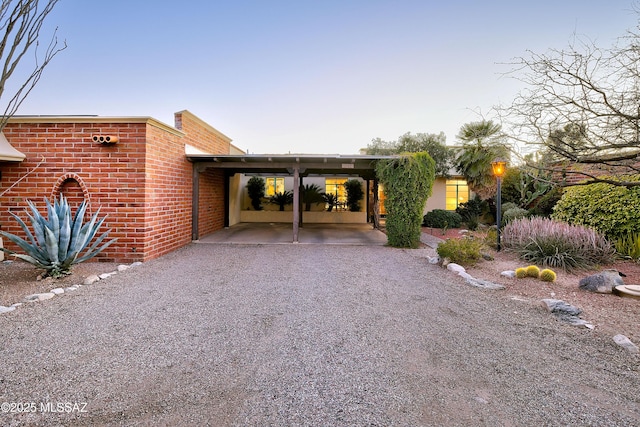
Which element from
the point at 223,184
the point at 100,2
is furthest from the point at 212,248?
the point at 100,2

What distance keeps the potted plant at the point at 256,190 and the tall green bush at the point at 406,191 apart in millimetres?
8377

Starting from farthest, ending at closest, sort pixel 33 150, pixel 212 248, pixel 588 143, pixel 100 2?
pixel 212 248 < pixel 100 2 < pixel 33 150 < pixel 588 143

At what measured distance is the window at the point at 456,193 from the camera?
53.9 feet

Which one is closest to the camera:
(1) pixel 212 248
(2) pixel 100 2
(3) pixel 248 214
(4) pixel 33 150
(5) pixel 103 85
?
(4) pixel 33 150

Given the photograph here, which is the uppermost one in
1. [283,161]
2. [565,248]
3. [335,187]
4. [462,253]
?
[283,161]

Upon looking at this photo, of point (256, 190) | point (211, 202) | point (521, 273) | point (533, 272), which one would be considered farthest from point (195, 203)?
point (533, 272)

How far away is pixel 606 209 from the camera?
264 inches

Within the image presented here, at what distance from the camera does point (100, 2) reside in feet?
21.5

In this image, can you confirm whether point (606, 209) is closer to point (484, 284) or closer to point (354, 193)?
point (484, 284)

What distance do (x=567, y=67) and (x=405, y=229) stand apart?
5746mm

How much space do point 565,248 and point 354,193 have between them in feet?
34.0

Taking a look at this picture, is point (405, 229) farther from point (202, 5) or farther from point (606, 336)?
point (202, 5)

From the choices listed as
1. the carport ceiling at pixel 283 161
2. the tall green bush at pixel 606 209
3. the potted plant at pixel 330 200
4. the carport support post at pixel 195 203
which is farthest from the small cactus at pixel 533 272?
the potted plant at pixel 330 200

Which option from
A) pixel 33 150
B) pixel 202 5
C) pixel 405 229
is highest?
pixel 202 5
